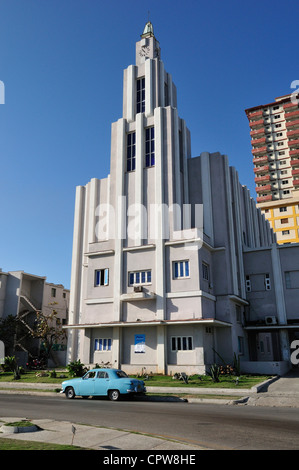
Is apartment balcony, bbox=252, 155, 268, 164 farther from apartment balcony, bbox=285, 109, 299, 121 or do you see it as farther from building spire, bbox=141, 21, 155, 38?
building spire, bbox=141, 21, 155, 38

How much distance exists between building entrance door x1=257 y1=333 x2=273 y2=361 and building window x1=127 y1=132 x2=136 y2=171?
2036cm

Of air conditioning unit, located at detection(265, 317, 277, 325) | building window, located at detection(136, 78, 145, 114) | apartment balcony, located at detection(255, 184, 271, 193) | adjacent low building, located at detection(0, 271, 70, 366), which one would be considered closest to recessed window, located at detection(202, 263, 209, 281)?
air conditioning unit, located at detection(265, 317, 277, 325)

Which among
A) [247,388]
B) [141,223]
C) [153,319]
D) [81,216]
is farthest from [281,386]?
[81,216]

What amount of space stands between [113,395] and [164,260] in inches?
538

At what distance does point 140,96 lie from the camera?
123 feet

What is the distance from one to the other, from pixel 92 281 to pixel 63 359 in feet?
52.1

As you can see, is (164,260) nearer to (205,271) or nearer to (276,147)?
(205,271)

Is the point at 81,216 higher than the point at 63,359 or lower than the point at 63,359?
higher

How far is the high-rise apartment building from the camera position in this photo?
9012cm

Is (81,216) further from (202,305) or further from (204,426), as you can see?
(204,426)

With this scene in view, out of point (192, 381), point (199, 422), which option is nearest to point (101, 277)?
point (192, 381)

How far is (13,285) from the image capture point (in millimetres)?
46625

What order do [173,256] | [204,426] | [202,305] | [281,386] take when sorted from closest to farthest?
[204,426]
[281,386]
[202,305]
[173,256]

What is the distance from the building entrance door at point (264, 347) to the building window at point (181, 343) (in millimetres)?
11637
